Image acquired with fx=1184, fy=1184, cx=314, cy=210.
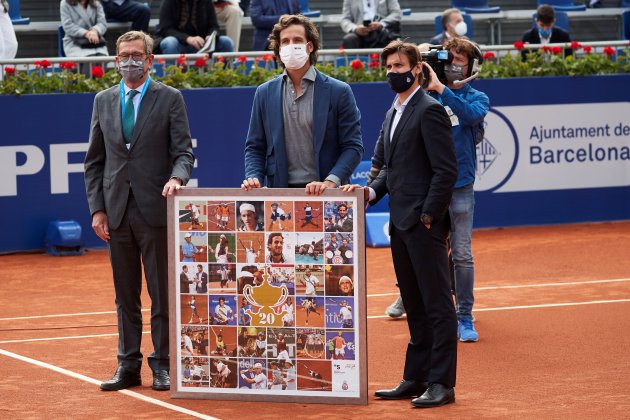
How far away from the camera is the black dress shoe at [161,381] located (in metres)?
7.60

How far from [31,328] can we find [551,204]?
8244mm

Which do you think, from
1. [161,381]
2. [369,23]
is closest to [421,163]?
[161,381]

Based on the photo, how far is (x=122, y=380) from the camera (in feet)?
25.1

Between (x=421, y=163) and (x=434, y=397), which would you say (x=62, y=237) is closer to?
(x=421, y=163)

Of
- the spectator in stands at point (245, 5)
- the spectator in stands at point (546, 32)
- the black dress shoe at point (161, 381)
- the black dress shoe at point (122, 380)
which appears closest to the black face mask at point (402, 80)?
the black dress shoe at point (161, 381)

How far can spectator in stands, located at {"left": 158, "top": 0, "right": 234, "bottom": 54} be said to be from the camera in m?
16.6

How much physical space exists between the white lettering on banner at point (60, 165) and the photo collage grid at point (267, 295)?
6.89 meters

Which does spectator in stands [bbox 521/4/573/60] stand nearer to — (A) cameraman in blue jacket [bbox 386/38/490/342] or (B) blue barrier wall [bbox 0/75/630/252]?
(B) blue barrier wall [bbox 0/75/630/252]

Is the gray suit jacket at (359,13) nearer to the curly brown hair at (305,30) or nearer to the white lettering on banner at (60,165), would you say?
the white lettering on banner at (60,165)

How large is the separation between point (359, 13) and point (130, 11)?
3.51 meters

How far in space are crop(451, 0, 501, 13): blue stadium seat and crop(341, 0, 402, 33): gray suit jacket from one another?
3.42 meters

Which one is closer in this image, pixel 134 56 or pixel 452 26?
pixel 134 56

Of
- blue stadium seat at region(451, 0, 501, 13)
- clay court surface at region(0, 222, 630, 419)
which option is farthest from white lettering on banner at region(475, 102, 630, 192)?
blue stadium seat at region(451, 0, 501, 13)

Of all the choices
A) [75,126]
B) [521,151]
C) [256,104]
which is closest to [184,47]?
[75,126]
